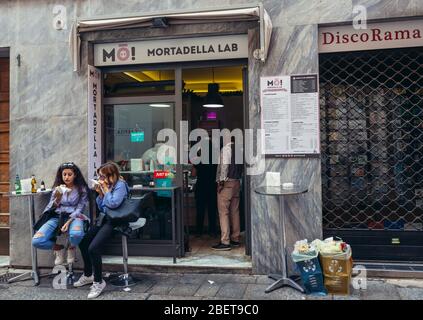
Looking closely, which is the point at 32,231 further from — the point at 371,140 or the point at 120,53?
the point at 371,140

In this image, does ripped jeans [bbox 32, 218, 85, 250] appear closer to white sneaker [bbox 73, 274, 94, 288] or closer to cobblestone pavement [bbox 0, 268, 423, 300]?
white sneaker [bbox 73, 274, 94, 288]

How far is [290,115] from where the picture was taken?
5645 mm

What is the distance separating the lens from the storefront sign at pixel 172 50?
5957 millimetres

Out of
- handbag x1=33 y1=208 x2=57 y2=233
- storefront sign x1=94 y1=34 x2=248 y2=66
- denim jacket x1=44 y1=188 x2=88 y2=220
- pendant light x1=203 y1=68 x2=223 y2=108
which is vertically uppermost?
storefront sign x1=94 y1=34 x2=248 y2=66

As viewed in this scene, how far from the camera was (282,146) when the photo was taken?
5.66 m

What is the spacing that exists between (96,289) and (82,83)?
9.34 feet

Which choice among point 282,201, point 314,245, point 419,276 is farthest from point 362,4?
point 419,276

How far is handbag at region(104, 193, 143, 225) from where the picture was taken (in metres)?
5.16

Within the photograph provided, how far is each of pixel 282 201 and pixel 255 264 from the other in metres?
1.03

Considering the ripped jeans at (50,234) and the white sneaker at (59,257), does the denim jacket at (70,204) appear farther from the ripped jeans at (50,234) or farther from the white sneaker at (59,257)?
the white sneaker at (59,257)

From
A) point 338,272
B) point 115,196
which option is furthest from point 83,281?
point 338,272

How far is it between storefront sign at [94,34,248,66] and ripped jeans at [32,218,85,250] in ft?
7.85

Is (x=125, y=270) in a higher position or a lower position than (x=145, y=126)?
lower

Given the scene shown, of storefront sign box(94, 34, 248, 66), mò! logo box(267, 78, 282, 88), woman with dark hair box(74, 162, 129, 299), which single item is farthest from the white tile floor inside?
storefront sign box(94, 34, 248, 66)
